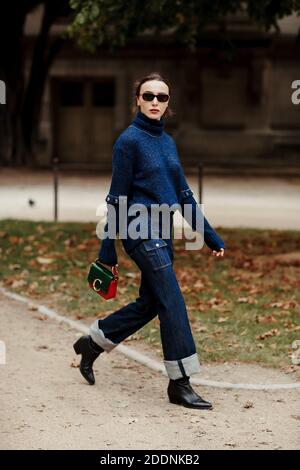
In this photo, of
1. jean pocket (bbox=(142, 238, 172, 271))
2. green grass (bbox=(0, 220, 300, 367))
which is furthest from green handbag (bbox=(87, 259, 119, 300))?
green grass (bbox=(0, 220, 300, 367))

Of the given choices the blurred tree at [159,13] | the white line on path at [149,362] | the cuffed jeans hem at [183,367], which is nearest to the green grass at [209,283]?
the white line on path at [149,362]

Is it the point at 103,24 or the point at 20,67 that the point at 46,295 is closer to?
the point at 103,24

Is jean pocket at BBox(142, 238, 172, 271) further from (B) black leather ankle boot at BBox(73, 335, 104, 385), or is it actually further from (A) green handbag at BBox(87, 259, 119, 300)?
(B) black leather ankle boot at BBox(73, 335, 104, 385)

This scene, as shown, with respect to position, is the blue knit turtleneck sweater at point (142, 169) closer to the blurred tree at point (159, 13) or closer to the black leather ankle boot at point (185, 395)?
the black leather ankle boot at point (185, 395)

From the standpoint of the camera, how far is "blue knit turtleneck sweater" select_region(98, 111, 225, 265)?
5.74 meters

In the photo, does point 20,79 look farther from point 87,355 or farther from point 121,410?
point 121,410

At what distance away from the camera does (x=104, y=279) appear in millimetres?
5957

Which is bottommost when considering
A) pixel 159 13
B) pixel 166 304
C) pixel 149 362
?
pixel 149 362

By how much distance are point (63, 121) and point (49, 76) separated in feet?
5.04

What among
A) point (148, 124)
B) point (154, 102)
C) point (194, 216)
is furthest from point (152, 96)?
point (194, 216)

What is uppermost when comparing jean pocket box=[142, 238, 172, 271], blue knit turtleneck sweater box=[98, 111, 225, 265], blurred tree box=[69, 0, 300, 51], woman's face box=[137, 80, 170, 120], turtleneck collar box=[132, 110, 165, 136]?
blurred tree box=[69, 0, 300, 51]

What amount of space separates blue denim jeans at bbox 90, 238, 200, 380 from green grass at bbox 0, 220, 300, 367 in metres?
1.28

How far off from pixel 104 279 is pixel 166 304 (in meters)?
0.44

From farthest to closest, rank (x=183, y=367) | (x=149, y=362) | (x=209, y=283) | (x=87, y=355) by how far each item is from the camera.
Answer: (x=209, y=283) → (x=149, y=362) → (x=87, y=355) → (x=183, y=367)
